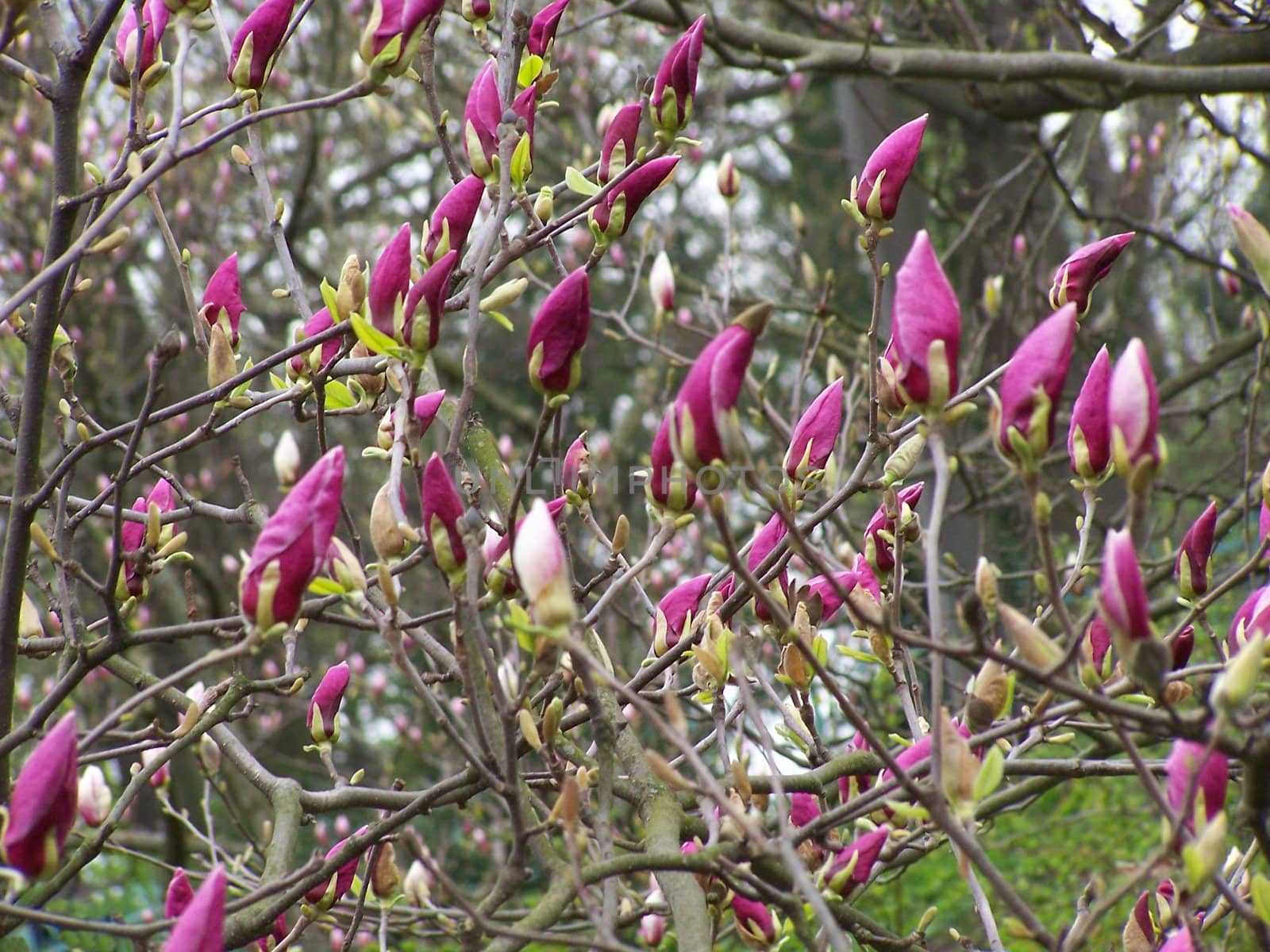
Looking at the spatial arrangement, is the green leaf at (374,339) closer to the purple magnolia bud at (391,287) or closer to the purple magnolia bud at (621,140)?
the purple magnolia bud at (391,287)

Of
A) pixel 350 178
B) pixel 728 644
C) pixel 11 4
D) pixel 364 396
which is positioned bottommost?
pixel 728 644

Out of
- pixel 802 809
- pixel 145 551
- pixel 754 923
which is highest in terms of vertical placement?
pixel 145 551

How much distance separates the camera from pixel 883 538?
4.75 feet

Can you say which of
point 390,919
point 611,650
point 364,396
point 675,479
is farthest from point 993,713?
point 611,650

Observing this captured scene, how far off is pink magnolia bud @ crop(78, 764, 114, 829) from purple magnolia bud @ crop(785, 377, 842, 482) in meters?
1.08

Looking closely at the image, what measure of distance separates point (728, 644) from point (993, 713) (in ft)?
0.89

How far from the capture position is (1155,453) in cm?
88

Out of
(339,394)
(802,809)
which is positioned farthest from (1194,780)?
(339,394)

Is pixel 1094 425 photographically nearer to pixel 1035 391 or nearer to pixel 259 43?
pixel 1035 391

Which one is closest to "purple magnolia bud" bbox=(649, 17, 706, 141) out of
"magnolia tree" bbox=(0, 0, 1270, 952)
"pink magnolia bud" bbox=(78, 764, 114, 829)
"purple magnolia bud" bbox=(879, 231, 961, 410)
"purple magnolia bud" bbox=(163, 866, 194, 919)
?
"magnolia tree" bbox=(0, 0, 1270, 952)

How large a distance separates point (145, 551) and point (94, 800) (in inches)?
21.1

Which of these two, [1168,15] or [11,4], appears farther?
[1168,15]

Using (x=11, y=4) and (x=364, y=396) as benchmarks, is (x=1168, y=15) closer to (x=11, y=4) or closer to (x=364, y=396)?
(x=364, y=396)

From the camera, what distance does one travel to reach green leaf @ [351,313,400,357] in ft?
3.57
